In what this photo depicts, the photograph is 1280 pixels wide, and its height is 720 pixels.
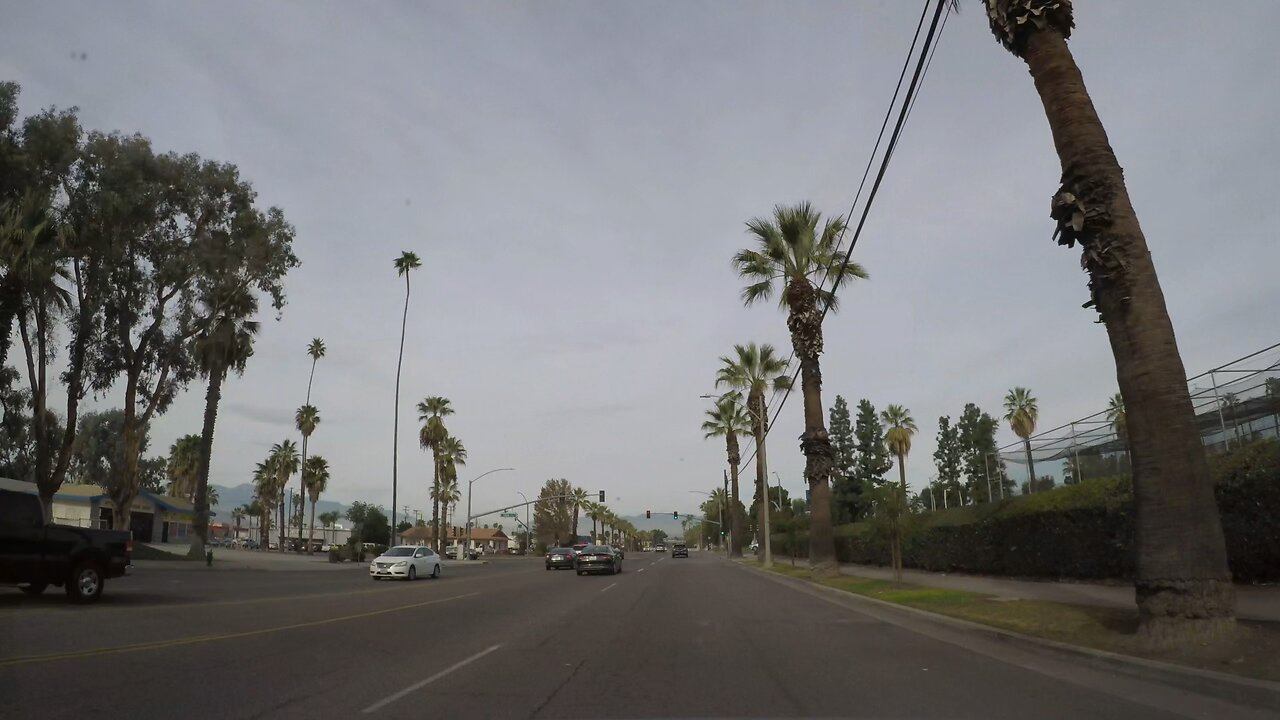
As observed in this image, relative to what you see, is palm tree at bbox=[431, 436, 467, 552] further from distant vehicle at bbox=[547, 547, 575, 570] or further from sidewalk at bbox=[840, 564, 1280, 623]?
sidewalk at bbox=[840, 564, 1280, 623]

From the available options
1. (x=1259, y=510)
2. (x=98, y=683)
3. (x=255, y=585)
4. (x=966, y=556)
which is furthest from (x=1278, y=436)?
(x=255, y=585)

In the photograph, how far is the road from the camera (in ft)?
25.2

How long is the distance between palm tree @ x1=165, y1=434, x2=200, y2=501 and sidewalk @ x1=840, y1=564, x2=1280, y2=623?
8354cm

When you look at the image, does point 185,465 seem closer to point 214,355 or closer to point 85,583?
point 214,355

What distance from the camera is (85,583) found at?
16828 mm

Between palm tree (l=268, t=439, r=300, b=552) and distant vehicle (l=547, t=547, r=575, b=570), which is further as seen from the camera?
palm tree (l=268, t=439, r=300, b=552)

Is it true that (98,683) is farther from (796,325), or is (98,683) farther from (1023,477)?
(796,325)

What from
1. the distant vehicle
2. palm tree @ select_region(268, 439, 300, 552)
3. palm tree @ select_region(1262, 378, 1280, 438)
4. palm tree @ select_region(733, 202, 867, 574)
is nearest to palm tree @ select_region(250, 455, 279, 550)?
palm tree @ select_region(268, 439, 300, 552)

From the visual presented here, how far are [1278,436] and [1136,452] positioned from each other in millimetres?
7274

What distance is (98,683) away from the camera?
8.48 m

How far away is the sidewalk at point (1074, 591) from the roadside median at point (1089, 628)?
653 mm

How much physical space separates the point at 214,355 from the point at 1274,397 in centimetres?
4326

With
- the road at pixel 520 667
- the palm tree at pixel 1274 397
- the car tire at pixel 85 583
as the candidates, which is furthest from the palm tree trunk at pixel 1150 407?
the car tire at pixel 85 583

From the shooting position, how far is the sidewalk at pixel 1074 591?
1223 centimetres
